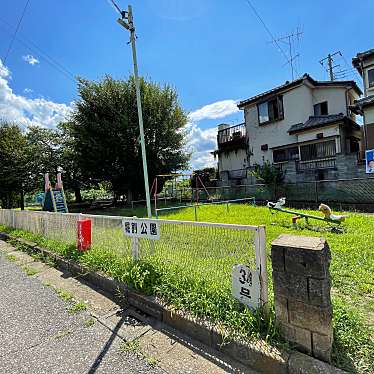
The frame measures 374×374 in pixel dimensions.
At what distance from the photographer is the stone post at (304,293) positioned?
179cm

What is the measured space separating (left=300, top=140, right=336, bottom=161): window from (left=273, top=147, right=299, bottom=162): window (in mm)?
577

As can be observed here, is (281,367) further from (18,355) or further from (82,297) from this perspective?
(82,297)

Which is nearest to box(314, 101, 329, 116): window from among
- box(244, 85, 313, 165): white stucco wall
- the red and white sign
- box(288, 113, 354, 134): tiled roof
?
box(244, 85, 313, 165): white stucco wall

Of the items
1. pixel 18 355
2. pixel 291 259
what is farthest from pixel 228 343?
pixel 18 355

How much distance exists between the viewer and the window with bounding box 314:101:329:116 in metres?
16.2

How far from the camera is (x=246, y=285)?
234 centimetres

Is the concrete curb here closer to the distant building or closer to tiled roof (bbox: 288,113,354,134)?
the distant building

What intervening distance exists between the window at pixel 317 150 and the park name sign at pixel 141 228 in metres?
14.0

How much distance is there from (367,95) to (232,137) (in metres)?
9.51

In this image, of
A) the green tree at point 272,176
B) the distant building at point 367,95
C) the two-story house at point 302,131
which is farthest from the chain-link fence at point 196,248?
the distant building at point 367,95

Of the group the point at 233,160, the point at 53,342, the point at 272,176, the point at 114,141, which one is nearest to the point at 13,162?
the point at 114,141

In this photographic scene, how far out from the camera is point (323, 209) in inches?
263

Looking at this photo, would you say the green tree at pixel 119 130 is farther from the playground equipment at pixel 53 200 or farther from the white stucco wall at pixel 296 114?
the white stucco wall at pixel 296 114

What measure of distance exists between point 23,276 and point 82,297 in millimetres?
1881
